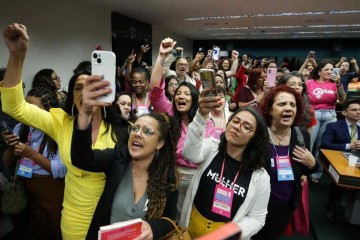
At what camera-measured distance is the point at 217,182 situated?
1.51 m

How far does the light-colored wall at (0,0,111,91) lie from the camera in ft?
14.7

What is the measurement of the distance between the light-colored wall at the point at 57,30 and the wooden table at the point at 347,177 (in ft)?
16.0

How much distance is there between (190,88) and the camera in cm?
231

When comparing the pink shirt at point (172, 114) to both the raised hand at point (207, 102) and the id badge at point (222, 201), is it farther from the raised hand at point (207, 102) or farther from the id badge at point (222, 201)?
the raised hand at point (207, 102)

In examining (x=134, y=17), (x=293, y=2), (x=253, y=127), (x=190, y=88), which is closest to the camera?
(x=253, y=127)

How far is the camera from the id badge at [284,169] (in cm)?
180

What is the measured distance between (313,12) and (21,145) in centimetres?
814

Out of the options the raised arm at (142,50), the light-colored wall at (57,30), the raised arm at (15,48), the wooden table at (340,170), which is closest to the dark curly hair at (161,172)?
the raised arm at (15,48)

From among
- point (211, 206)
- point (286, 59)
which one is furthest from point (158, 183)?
point (286, 59)

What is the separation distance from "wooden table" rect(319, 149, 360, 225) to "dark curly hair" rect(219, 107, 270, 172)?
1.21m

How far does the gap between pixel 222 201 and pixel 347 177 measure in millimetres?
1464

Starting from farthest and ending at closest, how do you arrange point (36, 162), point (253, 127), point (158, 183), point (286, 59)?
point (286, 59) < point (36, 162) < point (253, 127) < point (158, 183)

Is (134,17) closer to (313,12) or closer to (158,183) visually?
(313,12)

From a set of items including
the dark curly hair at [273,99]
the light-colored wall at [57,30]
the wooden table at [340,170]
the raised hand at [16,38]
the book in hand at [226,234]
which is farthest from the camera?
the light-colored wall at [57,30]
